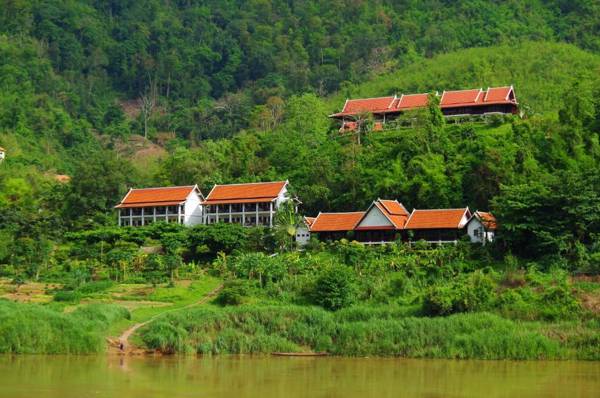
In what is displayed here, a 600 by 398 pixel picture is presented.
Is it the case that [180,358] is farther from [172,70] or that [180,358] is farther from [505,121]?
[172,70]

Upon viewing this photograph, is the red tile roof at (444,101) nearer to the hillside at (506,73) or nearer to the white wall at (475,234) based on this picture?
the hillside at (506,73)

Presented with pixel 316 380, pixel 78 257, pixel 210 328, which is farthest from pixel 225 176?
pixel 316 380

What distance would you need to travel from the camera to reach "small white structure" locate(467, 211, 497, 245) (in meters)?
51.3

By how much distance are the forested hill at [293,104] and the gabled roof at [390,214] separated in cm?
282

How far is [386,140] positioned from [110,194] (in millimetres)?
17832

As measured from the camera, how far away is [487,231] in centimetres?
5144

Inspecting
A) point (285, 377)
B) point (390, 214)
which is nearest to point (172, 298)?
point (390, 214)

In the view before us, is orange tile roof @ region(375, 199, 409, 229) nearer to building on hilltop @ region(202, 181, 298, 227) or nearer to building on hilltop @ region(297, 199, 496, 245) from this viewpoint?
building on hilltop @ region(297, 199, 496, 245)

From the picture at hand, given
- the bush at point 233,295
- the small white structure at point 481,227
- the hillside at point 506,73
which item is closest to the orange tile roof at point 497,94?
the hillside at point 506,73

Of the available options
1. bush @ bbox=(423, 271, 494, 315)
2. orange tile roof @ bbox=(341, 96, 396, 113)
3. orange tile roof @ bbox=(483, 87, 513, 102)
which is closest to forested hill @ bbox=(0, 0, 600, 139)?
orange tile roof @ bbox=(341, 96, 396, 113)

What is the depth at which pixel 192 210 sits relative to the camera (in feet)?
204

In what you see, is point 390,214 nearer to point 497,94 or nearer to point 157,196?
point 157,196

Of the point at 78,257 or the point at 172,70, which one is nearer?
the point at 78,257

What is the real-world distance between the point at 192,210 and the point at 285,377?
95.7ft
